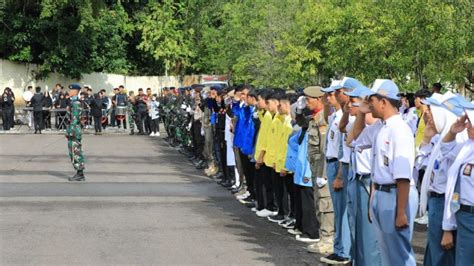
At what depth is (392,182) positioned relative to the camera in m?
7.26

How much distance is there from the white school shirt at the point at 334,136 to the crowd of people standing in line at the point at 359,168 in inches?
0.4

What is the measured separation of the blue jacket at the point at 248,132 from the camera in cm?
1464

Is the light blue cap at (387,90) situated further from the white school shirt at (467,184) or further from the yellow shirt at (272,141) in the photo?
the yellow shirt at (272,141)

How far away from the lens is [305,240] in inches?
443

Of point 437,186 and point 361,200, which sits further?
point 361,200

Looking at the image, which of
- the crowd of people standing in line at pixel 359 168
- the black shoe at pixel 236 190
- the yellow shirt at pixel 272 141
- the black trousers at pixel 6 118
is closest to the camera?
the crowd of people standing in line at pixel 359 168

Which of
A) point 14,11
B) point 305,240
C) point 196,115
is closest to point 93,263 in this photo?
point 305,240

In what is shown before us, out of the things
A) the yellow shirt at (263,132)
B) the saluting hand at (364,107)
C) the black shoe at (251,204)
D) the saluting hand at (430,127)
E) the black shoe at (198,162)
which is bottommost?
the black shoe at (198,162)

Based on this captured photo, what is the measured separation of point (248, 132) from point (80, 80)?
38118mm

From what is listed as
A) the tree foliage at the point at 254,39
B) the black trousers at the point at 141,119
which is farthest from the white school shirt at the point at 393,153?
the black trousers at the point at 141,119

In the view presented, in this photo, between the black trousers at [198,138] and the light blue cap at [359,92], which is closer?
the light blue cap at [359,92]

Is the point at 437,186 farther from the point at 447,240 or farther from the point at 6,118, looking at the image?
the point at 6,118

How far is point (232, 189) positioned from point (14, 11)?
34389 millimetres

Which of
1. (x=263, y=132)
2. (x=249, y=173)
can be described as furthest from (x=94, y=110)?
(x=263, y=132)
